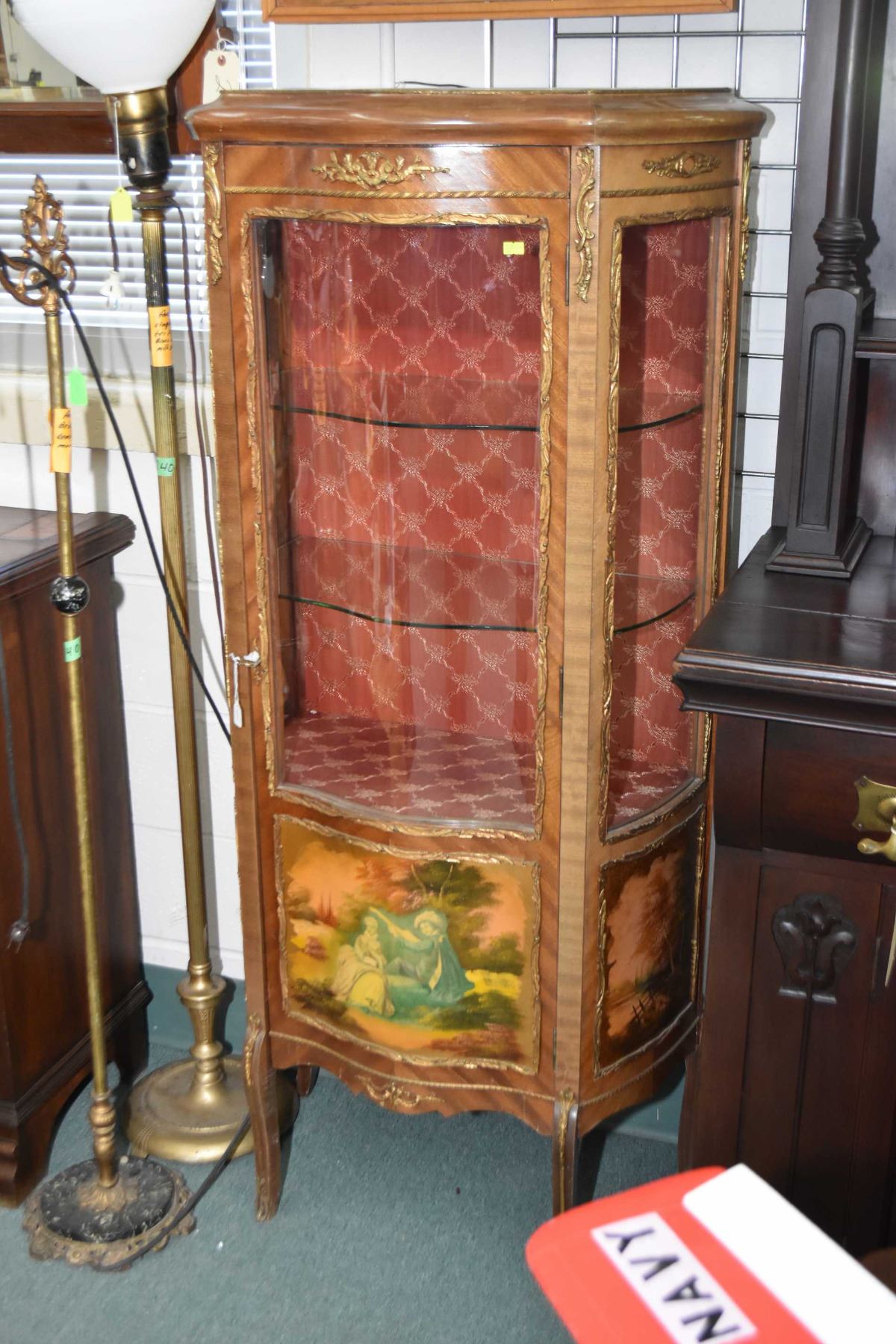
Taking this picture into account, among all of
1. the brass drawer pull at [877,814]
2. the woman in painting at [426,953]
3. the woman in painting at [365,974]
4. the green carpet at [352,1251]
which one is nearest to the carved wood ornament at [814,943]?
the brass drawer pull at [877,814]

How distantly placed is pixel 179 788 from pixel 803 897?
105 cm

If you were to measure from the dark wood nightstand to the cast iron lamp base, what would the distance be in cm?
87

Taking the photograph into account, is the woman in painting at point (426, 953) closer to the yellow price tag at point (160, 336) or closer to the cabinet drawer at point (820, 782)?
the cabinet drawer at point (820, 782)

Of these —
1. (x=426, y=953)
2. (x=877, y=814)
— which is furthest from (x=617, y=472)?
(x=426, y=953)

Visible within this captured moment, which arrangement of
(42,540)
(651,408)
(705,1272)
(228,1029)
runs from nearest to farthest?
(705,1272) < (651,408) < (42,540) < (228,1029)

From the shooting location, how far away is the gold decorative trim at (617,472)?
63.6 inches

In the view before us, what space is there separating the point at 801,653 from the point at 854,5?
78 cm

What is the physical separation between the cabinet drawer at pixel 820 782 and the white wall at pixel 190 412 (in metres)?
0.62

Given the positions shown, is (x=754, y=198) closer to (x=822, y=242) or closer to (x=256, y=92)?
(x=822, y=242)

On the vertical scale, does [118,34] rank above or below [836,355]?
above

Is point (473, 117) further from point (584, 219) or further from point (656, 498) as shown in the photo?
point (656, 498)

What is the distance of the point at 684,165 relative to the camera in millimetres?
1634

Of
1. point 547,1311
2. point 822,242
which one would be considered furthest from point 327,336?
point 547,1311

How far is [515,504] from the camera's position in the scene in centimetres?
181
